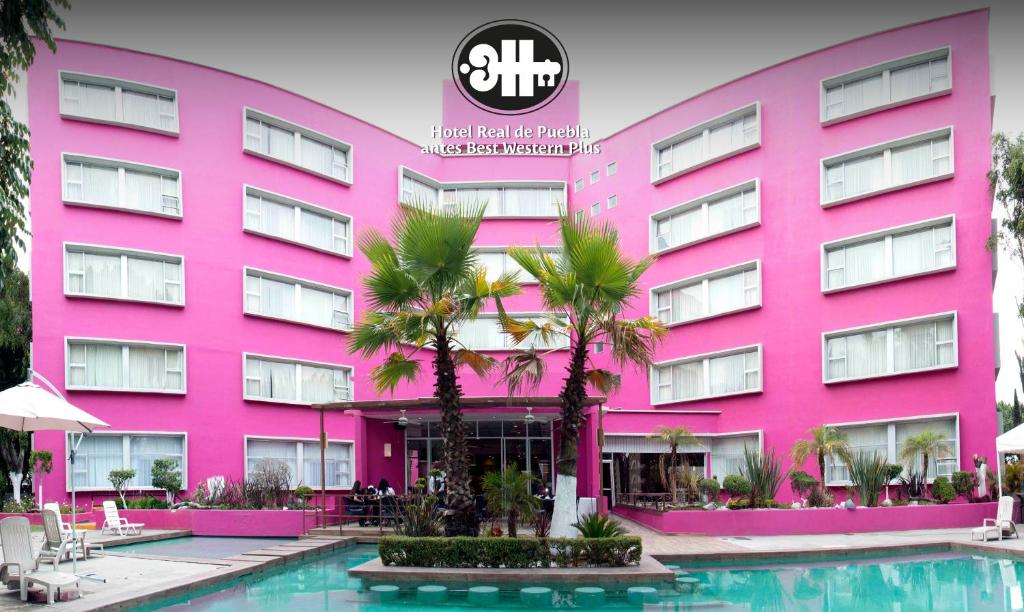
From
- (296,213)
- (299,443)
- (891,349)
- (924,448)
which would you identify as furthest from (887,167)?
(299,443)

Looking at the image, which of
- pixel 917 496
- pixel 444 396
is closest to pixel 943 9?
pixel 917 496

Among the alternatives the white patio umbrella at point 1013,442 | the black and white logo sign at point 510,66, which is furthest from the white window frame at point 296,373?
the white patio umbrella at point 1013,442

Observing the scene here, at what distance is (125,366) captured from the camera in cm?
2848

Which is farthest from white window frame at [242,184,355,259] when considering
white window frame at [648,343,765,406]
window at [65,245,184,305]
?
white window frame at [648,343,765,406]

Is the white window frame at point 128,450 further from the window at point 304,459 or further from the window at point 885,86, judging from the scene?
the window at point 885,86

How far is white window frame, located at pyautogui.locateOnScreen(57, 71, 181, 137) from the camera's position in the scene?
93.2ft

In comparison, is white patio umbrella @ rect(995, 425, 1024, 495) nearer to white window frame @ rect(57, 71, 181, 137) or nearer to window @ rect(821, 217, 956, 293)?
window @ rect(821, 217, 956, 293)

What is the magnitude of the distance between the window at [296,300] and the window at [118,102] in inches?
226

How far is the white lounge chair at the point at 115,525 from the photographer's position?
22.0 metres

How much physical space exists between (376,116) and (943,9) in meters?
21.9

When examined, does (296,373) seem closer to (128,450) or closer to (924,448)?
(128,450)

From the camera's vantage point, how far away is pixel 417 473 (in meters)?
30.1

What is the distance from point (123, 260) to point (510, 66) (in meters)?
15.3

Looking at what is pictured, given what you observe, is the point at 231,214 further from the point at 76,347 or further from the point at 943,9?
the point at 943,9
